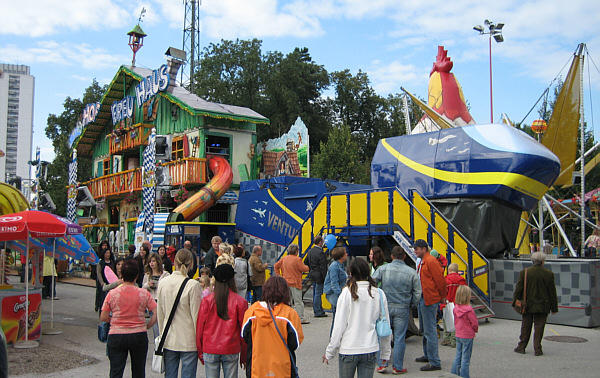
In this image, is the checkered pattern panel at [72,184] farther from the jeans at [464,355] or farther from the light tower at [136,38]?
the jeans at [464,355]

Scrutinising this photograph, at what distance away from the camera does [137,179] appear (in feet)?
92.0

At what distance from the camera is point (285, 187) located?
17.7 m

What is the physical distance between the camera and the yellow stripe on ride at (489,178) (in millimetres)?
12273

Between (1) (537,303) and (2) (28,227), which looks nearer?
(1) (537,303)

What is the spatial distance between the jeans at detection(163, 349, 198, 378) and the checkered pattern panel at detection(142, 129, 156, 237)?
17529 mm

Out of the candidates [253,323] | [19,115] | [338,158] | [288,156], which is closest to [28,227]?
[253,323]

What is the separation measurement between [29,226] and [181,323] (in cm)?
519

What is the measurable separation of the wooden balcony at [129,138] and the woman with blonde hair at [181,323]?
78.1 feet

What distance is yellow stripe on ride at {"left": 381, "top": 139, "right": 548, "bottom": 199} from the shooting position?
12.3 metres

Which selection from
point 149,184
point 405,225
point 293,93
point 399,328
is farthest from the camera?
point 293,93

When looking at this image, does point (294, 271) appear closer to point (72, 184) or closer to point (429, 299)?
point (429, 299)

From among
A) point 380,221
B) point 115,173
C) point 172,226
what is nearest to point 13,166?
point 115,173

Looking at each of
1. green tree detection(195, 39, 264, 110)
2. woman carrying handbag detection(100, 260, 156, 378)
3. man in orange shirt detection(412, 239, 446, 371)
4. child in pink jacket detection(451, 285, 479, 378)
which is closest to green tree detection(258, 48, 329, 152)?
green tree detection(195, 39, 264, 110)

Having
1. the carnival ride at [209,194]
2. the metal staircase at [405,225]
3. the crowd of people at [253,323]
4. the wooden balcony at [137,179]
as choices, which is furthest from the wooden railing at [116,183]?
the crowd of people at [253,323]
